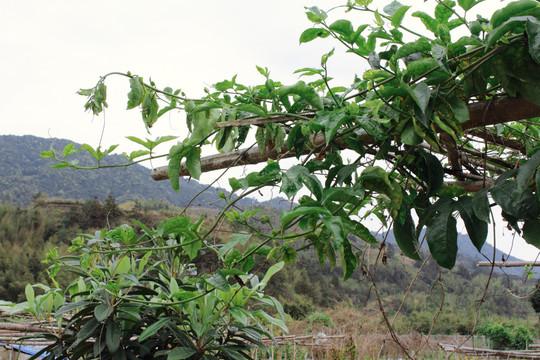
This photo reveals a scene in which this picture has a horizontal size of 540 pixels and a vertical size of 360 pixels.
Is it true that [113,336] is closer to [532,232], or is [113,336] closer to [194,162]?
[194,162]

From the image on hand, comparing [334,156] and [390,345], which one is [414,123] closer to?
[334,156]

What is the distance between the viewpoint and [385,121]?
0.54 m

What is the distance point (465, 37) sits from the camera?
0.53m

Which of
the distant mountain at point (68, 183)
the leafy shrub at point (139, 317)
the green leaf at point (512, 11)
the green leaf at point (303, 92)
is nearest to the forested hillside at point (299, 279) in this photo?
the distant mountain at point (68, 183)

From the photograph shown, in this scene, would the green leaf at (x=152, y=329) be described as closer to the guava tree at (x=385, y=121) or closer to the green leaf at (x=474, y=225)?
the guava tree at (x=385, y=121)

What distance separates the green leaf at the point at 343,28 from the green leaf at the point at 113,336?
104 cm

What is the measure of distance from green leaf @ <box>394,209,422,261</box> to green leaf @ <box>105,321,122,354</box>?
0.90 meters

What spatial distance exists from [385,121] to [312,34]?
0.66 feet

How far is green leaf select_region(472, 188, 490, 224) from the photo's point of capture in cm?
54

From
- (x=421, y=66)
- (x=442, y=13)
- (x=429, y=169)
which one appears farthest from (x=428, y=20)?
(x=429, y=169)

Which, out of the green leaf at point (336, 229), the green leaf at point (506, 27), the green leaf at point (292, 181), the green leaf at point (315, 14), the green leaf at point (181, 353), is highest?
the green leaf at point (315, 14)

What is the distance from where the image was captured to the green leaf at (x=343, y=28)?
618mm

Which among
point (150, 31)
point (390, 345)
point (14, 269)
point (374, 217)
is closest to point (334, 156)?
point (374, 217)

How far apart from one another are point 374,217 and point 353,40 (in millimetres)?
456
